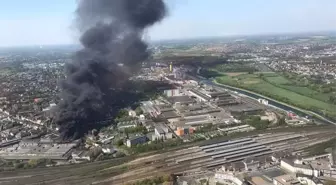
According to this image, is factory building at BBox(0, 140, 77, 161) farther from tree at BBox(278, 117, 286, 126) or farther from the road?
the road

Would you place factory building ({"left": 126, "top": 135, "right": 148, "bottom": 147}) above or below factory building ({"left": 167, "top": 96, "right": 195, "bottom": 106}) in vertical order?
below

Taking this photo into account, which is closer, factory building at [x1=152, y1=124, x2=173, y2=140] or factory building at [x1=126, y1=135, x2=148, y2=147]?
factory building at [x1=126, y1=135, x2=148, y2=147]

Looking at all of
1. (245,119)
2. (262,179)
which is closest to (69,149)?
(262,179)

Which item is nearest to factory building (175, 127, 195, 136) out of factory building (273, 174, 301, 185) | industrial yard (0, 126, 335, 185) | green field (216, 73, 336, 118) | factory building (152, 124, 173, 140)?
factory building (152, 124, 173, 140)

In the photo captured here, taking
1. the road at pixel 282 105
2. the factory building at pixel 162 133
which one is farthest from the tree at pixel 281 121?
the factory building at pixel 162 133

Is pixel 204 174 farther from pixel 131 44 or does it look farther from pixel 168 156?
pixel 131 44

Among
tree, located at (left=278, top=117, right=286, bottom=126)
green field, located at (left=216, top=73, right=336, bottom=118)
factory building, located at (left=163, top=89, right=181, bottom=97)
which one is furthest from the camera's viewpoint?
factory building, located at (left=163, top=89, right=181, bottom=97)

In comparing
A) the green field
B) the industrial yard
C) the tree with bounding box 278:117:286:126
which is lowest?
the industrial yard

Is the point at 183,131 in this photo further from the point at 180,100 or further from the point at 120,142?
the point at 180,100
